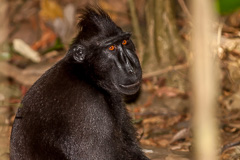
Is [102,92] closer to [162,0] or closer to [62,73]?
[62,73]

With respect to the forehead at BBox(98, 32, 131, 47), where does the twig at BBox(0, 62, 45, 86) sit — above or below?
below

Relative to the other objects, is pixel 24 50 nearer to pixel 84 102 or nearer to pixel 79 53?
pixel 79 53

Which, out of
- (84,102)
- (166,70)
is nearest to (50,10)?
(166,70)

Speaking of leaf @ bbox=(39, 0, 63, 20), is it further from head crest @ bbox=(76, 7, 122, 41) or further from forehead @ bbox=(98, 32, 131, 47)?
forehead @ bbox=(98, 32, 131, 47)

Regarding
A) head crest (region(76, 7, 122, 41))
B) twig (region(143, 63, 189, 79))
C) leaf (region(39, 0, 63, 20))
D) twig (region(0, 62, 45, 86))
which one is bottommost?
leaf (region(39, 0, 63, 20))

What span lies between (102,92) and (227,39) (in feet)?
10.8

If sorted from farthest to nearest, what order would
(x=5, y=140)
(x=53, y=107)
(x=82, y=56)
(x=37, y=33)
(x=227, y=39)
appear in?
(x=37, y=33)
(x=227, y=39)
(x=5, y=140)
(x=82, y=56)
(x=53, y=107)

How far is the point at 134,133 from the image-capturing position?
5.53 metres

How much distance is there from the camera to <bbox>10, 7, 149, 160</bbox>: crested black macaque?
442 cm

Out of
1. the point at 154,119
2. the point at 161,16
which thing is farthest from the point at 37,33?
the point at 154,119

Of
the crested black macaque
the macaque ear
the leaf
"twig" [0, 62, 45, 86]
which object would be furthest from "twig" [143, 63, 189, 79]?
the leaf

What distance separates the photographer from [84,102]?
4523 millimetres

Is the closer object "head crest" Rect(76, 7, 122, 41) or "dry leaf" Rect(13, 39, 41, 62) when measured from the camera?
"head crest" Rect(76, 7, 122, 41)

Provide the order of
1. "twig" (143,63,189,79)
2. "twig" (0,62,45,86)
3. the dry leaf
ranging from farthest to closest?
the dry leaf, "twig" (0,62,45,86), "twig" (143,63,189,79)
